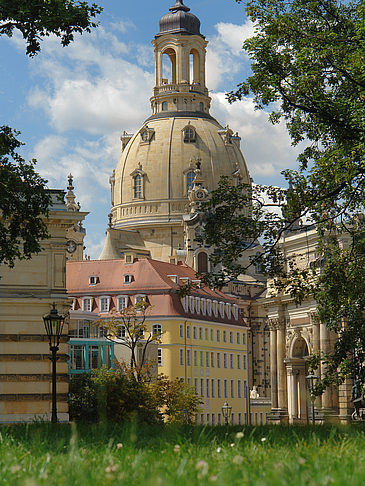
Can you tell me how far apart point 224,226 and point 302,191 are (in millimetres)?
2414

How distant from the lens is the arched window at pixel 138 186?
141950 millimetres

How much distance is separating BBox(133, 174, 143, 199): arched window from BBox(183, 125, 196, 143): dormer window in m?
9.02

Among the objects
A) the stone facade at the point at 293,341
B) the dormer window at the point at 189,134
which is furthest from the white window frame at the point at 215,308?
the dormer window at the point at 189,134

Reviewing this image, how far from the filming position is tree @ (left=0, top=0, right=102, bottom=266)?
826 inches

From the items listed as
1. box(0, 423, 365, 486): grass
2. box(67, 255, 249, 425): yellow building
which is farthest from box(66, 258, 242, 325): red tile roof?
box(0, 423, 365, 486): grass

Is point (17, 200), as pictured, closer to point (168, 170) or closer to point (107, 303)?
point (107, 303)

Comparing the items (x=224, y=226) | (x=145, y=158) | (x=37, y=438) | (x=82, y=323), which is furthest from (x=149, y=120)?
(x=37, y=438)

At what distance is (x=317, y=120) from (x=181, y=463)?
54.8ft

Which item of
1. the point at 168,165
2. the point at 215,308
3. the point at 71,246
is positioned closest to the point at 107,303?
the point at 215,308

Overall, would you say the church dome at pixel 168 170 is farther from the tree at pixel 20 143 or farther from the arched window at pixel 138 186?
the tree at pixel 20 143

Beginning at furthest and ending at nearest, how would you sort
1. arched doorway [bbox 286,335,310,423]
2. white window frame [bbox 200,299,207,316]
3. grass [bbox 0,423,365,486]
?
white window frame [bbox 200,299,207,316], arched doorway [bbox 286,335,310,423], grass [bbox 0,423,365,486]

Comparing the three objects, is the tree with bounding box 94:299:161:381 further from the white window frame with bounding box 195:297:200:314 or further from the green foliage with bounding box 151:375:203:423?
the white window frame with bounding box 195:297:200:314

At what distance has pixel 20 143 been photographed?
22.1 meters

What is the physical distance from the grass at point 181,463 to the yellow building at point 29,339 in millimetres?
28131
